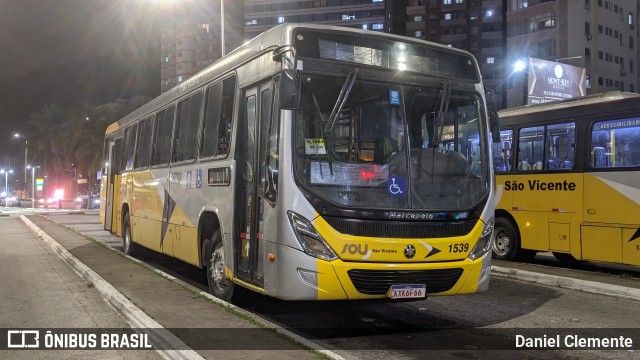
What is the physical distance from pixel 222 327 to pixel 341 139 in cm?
Result: 252

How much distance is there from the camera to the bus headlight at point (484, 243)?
6.75m

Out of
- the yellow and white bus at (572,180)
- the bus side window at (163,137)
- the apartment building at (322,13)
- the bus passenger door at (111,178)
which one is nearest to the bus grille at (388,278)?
the yellow and white bus at (572,180)

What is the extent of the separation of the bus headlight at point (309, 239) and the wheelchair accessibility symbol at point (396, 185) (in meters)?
1.00

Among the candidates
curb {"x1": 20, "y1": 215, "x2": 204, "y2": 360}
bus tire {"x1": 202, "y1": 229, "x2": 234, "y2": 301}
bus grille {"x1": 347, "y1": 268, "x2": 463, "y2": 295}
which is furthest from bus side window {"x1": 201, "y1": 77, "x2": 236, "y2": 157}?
bus grille {"x1": 347, "y1": 268, "x2": 463, "y2": 295}

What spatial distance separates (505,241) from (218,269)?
758cm

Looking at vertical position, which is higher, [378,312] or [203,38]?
[203,38]

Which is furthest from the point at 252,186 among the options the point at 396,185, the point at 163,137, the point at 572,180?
the point at 572,180

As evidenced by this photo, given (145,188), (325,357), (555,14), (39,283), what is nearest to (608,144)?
(325,357)

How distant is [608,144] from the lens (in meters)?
10.9

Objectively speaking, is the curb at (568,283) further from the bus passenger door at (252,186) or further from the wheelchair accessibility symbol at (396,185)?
the bus passenger door at (252,186)

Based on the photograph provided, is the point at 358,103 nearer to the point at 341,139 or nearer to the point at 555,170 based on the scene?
the point at 341,139

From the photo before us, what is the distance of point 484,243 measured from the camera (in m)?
6.89

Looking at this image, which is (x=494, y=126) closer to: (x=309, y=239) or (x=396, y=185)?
(x=396, y=185)

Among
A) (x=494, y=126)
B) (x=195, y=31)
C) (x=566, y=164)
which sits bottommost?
(x=566, y=164)
